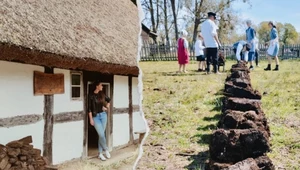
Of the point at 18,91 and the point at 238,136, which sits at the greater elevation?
the point at 18,91

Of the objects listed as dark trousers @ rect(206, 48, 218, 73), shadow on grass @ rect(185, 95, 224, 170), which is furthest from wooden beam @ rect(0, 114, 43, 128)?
shadow on grass @ rect(185, 95, 224, 170)

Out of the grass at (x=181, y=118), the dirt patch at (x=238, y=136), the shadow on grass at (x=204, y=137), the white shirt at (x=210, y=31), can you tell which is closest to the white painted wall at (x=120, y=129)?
the grass at (x=181, y=118)

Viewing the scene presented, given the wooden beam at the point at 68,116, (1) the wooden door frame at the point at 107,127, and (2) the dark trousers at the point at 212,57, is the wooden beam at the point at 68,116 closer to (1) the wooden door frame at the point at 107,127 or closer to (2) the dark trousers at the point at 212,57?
(1) the wooden door frame at the point at 107,127

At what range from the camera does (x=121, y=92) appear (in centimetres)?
70

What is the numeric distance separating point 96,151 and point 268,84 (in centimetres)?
194

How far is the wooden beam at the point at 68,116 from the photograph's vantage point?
571 mm

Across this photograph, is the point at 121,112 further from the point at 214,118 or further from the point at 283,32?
the point at 214,118

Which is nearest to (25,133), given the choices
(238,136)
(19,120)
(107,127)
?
(19,120)

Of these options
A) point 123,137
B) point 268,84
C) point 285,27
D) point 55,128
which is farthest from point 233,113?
point 268,84

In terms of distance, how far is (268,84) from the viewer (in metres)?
2.39

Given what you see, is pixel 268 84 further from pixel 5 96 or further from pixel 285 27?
pixel 5 96

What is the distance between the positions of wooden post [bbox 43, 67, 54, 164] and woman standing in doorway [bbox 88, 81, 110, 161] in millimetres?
56

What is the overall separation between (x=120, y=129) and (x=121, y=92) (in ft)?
0.21

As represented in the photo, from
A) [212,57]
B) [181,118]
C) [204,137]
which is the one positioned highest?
[212,57]
